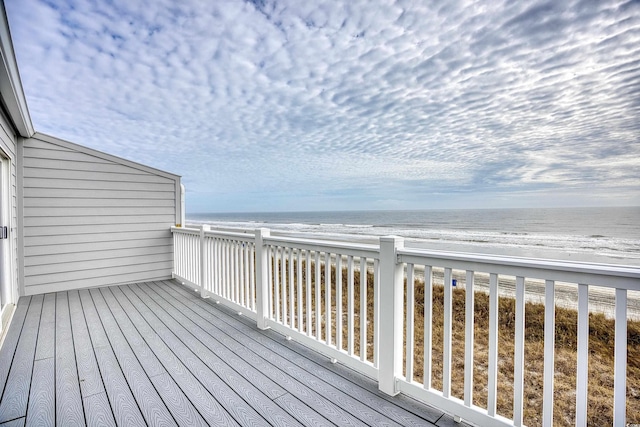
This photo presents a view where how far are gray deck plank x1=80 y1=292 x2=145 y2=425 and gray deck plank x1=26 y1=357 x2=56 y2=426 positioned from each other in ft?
0.90

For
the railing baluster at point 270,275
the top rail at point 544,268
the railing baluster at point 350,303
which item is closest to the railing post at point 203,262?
the railing baluster at point 270,275

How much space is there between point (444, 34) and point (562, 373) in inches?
311

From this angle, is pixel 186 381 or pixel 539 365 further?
pixel 539 365

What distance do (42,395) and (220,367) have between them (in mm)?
1072

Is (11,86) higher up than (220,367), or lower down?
higher up

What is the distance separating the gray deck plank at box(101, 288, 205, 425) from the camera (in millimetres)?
1755

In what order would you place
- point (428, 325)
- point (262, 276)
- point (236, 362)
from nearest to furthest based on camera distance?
point (428, 325) < point (236, 362) < point (262, 276)

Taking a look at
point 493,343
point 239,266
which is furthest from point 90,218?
point 493,343

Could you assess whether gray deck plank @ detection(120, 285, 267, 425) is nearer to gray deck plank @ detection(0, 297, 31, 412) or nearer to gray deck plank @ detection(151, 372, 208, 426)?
gray deck plank @ detection(151, 372, 208, 426)

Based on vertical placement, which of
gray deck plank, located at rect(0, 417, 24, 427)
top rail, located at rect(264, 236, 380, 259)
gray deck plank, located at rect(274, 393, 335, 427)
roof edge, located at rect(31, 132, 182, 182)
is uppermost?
roof edge, located at rect(31, 132, 182, 182)

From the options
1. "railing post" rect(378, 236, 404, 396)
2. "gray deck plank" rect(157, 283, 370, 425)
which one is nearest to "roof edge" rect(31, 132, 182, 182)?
"gray deck plank" rect(157, 283, 370, 425)

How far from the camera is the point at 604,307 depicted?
21.7 feet

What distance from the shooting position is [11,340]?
2854 millimetres

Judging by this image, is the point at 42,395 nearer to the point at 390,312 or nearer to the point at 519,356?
the point at 390,312
